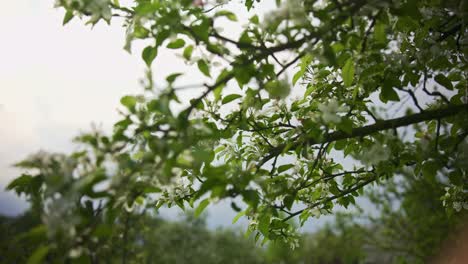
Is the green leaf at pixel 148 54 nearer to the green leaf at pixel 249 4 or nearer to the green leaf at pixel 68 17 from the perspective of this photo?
the green leaf at pixel 68 17

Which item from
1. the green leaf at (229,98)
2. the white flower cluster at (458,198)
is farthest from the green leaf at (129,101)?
the white flower cluster at (458,198)

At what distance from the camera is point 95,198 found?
1208 millimetres

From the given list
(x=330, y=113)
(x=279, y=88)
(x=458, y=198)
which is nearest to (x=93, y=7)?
(x=279, y=88)

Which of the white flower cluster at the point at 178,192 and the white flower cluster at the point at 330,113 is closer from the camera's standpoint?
the white flower cluster at the point at 330,113

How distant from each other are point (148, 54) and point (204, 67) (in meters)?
0.23

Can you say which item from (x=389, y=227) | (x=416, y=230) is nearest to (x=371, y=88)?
(x=416, y=230)

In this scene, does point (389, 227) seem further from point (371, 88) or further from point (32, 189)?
point (32, 189)

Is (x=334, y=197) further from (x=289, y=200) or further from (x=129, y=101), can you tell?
(x=129, y=101)

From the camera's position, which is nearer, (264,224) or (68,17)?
(68,17)

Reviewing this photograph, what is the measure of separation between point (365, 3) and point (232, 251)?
26.7 metres

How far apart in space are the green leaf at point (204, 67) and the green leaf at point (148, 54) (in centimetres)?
18

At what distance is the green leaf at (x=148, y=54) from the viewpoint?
5.21 ft

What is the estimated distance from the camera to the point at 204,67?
1.55 metres

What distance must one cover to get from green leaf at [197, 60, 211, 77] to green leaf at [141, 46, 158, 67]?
0.18m
